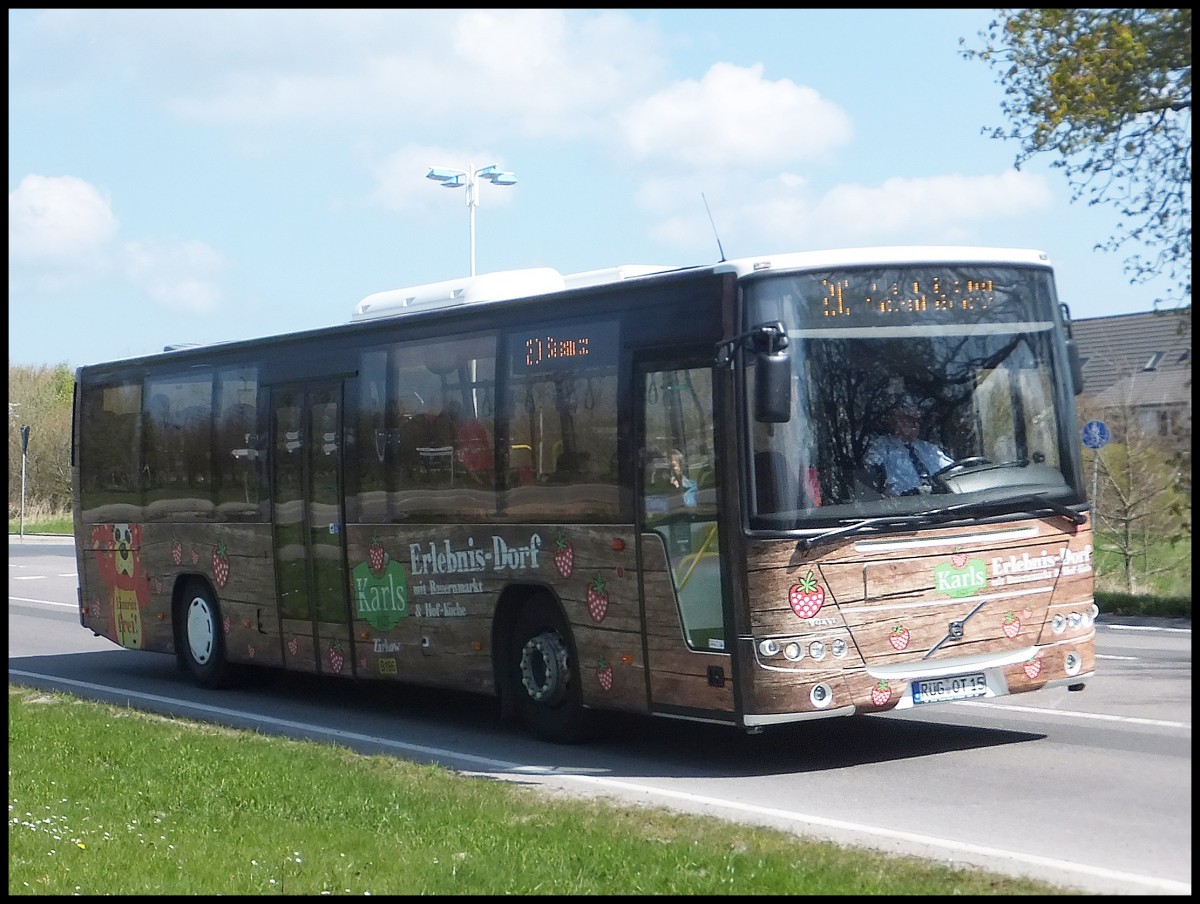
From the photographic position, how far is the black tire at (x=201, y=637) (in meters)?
15.8

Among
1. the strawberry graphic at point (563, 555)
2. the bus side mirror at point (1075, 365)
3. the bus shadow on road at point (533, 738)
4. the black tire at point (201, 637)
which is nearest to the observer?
the bus side mirror at point (1075, 365)

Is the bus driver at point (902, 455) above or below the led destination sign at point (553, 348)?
below

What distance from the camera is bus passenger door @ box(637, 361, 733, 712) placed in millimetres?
10125

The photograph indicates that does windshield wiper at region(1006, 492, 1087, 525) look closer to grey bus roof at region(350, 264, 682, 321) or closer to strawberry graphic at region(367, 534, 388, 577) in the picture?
grey bus roof at region(350, 264, 682, 321)

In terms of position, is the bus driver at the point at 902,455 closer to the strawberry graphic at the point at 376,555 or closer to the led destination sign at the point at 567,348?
the led destination sign at the point at 567,348

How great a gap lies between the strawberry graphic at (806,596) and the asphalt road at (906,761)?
1.03m

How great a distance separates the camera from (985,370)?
33.6ft

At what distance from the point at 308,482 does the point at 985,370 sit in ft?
20.8

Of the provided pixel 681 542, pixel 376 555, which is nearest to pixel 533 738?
pixel 376 555

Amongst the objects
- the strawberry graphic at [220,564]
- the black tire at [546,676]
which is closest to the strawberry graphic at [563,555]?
the black tire at [546,676]

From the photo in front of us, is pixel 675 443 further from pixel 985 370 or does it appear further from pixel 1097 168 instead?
pixel 1097 168

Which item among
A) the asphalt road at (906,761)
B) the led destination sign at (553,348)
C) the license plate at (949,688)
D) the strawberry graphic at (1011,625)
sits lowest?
the asphalt road at (906,761)

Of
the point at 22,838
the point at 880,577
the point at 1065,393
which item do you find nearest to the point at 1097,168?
the point at 1065,393

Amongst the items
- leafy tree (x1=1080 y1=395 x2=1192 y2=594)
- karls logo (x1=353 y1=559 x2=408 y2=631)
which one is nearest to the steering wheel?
karls logo (x1=353 y1=559 x2=408 y2=631)
